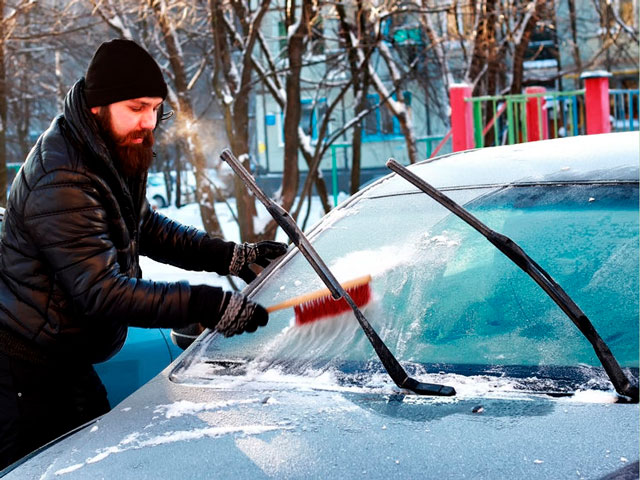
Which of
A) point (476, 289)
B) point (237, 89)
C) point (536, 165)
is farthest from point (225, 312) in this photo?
point (237, 89)

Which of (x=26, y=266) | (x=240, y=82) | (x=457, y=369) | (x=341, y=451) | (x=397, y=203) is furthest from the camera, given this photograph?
(x=240, y=82)

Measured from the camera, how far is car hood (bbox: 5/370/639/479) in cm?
141

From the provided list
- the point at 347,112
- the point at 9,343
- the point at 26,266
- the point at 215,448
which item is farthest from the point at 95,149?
the point at 347,112

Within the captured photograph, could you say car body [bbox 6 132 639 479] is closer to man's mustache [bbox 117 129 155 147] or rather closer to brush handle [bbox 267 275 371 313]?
brush handle [bbox 267 275 371 313]

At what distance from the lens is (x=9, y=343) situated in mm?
2295

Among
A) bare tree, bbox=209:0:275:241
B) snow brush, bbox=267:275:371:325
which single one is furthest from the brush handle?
bare tree, bbox=209:0:275:241

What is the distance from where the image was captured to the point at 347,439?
5.04 ft

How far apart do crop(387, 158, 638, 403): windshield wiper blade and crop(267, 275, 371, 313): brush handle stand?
0.31 m

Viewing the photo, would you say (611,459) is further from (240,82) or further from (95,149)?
(240,82)

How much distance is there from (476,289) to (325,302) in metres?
0.38

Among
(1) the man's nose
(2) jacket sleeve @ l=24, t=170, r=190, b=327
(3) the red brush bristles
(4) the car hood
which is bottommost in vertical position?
(4) the car hood

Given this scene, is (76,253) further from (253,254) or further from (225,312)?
(253,254)

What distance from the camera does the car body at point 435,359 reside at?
147 centimetres

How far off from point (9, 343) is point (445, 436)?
1326 mm
